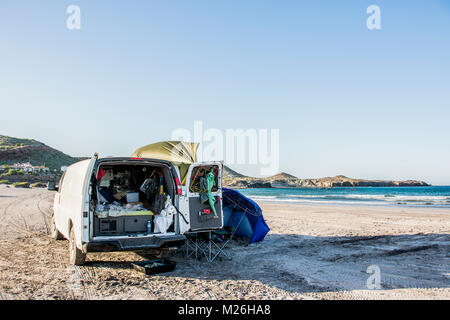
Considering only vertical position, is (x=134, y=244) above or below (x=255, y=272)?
above

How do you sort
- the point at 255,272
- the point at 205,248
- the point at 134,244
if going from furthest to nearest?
the point at 205,248, the point at 255,272, the point at 134,244

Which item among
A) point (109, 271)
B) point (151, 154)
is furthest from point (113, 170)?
point (109, 271)

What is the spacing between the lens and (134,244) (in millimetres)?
6320

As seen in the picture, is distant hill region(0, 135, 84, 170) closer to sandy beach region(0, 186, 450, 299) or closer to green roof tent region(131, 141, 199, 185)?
sandy beach region(0, 186, 450, 299)

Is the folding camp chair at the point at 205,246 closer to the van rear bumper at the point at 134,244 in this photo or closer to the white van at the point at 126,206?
the white van at the point at 126,206

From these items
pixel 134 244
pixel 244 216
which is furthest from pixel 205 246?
pixel 134 244

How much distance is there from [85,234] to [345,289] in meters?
4.51

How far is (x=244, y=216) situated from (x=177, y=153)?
3050 mm

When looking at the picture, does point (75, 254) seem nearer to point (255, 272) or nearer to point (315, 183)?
point (255, 272)

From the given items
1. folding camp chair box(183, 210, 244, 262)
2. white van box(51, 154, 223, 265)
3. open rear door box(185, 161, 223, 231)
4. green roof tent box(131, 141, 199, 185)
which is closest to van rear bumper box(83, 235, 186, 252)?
white van box(51, 154, 223, 265)

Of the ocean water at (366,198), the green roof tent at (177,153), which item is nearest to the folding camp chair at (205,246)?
the green roof tent at (177,153)

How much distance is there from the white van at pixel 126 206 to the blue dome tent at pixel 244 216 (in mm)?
2226

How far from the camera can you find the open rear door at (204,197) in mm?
7160

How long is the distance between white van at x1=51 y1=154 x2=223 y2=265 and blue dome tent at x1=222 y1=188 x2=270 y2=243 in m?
2.23
